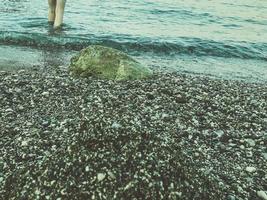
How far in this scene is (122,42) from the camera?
59.0 feet

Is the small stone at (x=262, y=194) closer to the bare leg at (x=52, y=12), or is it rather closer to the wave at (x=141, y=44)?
the wave at (x=141, y=44)

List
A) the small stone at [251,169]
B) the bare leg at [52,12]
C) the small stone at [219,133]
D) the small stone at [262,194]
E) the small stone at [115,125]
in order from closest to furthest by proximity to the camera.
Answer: the small stone at [262,194], the small stone at [251,169], the small stone at [115,125], the small stone at [219,133], the bare leg at [52,12]

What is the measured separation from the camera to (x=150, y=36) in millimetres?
19516

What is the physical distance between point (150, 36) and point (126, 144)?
1438 centimetres

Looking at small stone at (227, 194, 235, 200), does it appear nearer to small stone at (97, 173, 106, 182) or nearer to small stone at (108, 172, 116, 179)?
small stone at (108, 172, 116, 179)

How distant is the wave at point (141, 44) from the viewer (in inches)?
665

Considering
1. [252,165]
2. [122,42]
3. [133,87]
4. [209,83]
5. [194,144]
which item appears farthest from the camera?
[122,42]

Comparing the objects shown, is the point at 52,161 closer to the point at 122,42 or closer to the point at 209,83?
the point at 209,83

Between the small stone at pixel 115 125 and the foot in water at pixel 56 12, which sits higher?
the small stone at pixel 115 125

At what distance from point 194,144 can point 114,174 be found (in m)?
2.00

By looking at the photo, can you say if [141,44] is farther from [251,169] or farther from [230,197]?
[230,197]

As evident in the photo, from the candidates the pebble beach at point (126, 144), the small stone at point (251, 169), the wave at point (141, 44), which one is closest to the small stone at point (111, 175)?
the pebble beach at point (126, 144)

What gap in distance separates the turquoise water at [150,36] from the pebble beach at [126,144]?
5280 mm

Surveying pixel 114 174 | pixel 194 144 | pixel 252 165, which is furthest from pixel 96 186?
pixel 252 165
